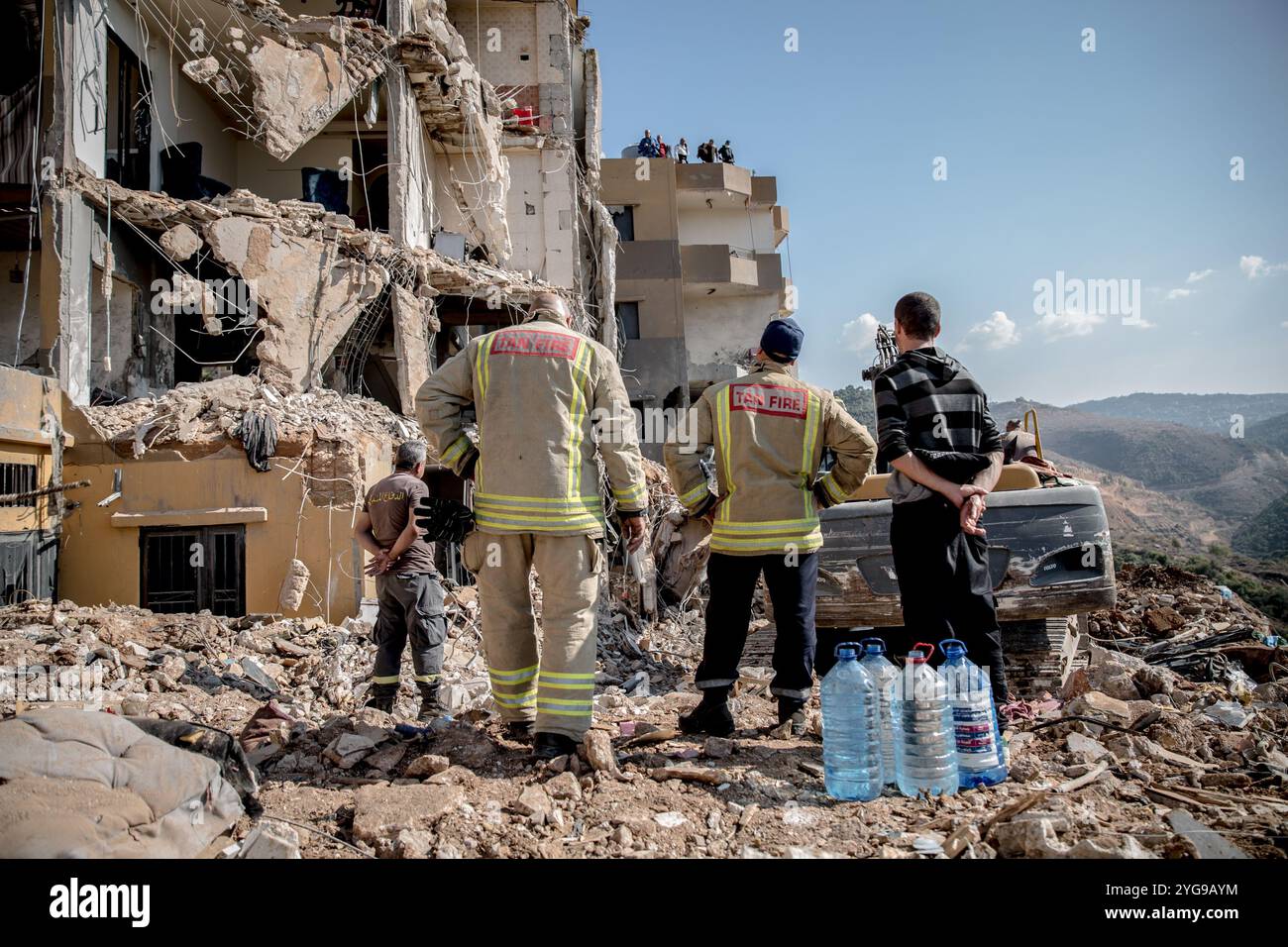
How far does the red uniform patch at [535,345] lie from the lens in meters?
3.59

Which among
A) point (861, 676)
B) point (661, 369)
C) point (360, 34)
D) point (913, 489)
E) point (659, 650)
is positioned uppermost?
point (360, 34)

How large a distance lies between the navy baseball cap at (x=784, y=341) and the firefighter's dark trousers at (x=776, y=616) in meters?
0.96

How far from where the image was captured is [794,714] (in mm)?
3830

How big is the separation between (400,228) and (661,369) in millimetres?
15642

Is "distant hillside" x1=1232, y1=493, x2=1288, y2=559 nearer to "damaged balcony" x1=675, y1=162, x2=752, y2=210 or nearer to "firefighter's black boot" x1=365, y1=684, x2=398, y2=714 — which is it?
"damaged balcony" x1=675, y1=162, x2=752, y2=210

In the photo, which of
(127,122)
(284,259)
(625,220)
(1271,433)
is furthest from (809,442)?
(1271,433)

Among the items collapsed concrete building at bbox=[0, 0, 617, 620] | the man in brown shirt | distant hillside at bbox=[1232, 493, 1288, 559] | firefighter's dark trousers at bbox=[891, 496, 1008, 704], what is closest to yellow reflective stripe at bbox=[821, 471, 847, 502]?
firefighter's dark trousers at bbox=[891, 496, 1008, 704]

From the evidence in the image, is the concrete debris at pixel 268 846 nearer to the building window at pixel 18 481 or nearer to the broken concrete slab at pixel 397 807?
the broken concrete slab at pixel 397 807

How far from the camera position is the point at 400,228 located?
47.5ft

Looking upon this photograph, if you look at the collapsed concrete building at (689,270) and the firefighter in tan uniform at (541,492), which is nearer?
the firefighter in tan uniform at (541,492)

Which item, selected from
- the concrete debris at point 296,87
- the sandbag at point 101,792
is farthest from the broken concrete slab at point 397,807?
the concrete debris at point 296,87
